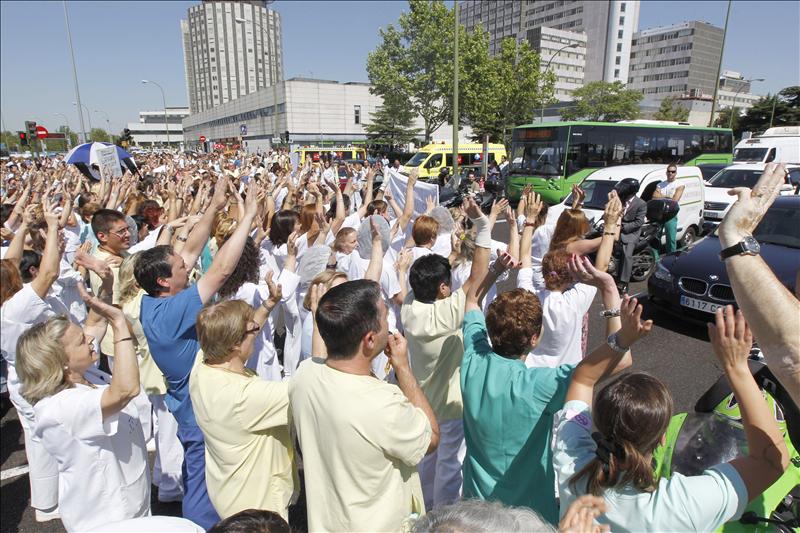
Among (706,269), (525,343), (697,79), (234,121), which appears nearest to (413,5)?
(706,269)

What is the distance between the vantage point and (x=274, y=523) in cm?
138

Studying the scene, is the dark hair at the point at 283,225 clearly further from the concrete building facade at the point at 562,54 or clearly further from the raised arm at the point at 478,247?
the concrete building facade at the point at 562,54

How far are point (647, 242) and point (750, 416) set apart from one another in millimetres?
7669

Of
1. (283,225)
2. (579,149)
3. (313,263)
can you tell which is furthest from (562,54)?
(313,263)

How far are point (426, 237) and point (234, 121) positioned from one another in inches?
3722

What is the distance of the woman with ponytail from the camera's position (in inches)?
56.1

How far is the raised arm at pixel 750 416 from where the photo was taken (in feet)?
4.87

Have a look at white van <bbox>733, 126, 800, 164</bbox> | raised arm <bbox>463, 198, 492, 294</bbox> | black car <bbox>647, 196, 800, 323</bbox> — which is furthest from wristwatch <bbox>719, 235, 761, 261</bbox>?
white van <bbox>733, 126, 800, 164</bbox>

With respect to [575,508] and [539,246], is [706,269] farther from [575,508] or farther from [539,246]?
[575,508]

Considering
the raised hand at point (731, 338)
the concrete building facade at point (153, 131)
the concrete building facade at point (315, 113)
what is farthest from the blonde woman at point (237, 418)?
the concrete building facade at point (153, 131)

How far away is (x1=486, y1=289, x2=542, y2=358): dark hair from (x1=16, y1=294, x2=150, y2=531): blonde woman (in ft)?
5.48

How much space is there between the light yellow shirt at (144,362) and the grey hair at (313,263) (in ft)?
3.95

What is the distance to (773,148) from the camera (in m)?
19.8

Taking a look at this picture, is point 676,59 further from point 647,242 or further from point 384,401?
point 384,401
